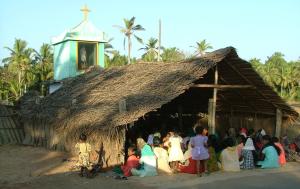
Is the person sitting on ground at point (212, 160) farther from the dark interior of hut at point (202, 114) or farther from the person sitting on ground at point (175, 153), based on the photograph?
the dark interior of hut at point (202, 114)

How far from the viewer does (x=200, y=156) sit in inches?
430

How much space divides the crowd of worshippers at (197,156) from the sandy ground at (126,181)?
355 millimetres

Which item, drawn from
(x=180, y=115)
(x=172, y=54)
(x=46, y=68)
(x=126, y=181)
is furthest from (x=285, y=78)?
(x=126, y=181)

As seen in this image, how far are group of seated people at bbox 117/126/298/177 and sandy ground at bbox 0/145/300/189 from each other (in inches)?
14.0

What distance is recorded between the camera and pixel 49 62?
137 ft

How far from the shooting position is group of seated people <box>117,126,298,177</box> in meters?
11.1

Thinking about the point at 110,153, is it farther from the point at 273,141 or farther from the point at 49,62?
the point at 49,62

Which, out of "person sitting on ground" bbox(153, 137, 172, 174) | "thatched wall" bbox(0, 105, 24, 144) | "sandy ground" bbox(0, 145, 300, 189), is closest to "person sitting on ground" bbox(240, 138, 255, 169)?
"sandy ground" bbox(0, 145, 300, 189)

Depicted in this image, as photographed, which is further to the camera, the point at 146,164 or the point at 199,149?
the point at 146,164

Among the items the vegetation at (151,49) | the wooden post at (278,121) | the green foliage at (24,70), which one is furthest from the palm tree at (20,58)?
the wooden post at (278,121)

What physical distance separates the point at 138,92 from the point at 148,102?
1.46 metres

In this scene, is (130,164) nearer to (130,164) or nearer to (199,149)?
(130,164)

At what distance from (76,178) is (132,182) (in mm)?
1501

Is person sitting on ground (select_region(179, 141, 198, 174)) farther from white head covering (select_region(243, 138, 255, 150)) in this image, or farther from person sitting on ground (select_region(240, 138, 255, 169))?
white head covering (select_region(243, 138, 255, 150))
